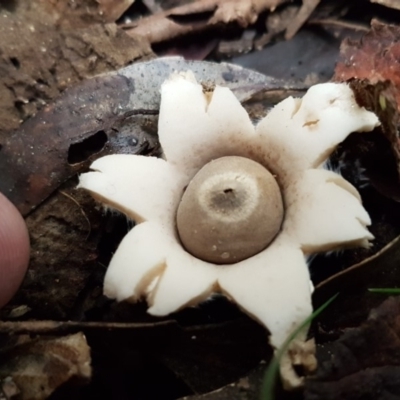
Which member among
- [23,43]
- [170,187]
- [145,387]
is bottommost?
[145,387]

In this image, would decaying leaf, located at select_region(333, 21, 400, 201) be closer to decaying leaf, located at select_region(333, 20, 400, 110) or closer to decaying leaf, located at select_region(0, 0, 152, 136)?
decaying leaf, located at select_region(333, 20, 400, 110)

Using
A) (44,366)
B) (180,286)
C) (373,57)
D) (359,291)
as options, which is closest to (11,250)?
(44,366)

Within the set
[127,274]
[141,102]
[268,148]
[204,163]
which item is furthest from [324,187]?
[141,102]

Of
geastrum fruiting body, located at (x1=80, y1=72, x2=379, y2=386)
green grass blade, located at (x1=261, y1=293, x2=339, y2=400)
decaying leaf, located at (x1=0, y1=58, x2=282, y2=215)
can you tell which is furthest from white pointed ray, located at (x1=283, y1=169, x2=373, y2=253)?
decaying leaf, located at (x1=0, y1=58, x2=282, y2=215)

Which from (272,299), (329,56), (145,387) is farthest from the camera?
(329,56)

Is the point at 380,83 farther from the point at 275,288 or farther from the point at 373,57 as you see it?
the point at 275,288

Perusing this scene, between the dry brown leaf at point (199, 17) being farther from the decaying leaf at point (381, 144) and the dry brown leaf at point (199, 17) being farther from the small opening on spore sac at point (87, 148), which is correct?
the decaying leaf at point (381, 144)

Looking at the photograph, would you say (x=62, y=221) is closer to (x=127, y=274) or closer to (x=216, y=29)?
(x=127, y=274)
